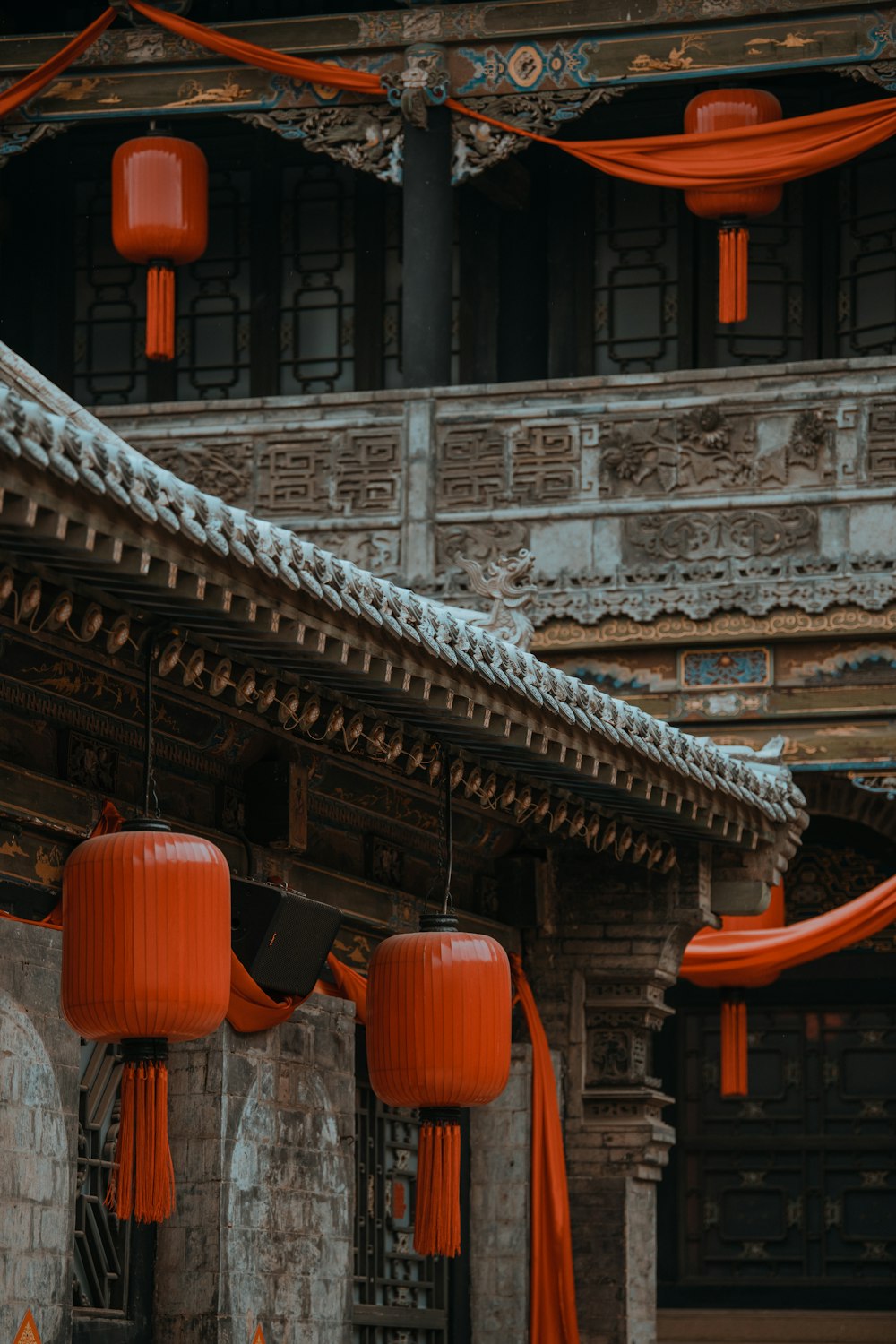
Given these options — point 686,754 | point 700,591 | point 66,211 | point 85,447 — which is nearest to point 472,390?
point 700,591

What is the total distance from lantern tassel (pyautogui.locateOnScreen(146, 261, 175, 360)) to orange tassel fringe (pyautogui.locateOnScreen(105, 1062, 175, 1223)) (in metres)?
8.61

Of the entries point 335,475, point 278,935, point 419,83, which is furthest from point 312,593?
point 419,83

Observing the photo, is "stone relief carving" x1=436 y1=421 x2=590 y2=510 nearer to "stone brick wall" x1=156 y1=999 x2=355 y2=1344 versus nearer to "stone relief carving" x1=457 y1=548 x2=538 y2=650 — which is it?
"stone relief carving" x1=457 y1=548 x2=538 y2=650

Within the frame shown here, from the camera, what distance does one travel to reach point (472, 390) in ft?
50.1

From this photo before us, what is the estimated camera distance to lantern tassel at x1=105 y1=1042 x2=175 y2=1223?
24.9 feet

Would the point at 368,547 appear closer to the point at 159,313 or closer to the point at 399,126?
the point at 159,313

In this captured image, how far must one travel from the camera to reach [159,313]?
15.8 m

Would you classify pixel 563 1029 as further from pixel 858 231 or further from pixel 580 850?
pixel 858 231

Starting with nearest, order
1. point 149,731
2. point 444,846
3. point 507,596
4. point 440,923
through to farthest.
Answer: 1. point 149,731
2. point 440,923
3. point 444,846
4. point 507,596

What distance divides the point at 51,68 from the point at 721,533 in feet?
15.1

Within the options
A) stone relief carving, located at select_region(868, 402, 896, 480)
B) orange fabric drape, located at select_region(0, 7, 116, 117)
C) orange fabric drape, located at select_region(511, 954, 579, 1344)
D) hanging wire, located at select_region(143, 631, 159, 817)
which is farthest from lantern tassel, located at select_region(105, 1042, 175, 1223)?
orange fabric drape, located at select_region(0, 7, 116, 117)

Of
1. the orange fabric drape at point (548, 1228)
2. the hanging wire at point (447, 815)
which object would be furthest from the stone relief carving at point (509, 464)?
the hanging wire at point (447, 815)

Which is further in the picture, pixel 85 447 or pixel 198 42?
pixel 198 42

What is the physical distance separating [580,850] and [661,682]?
9.83 feet
